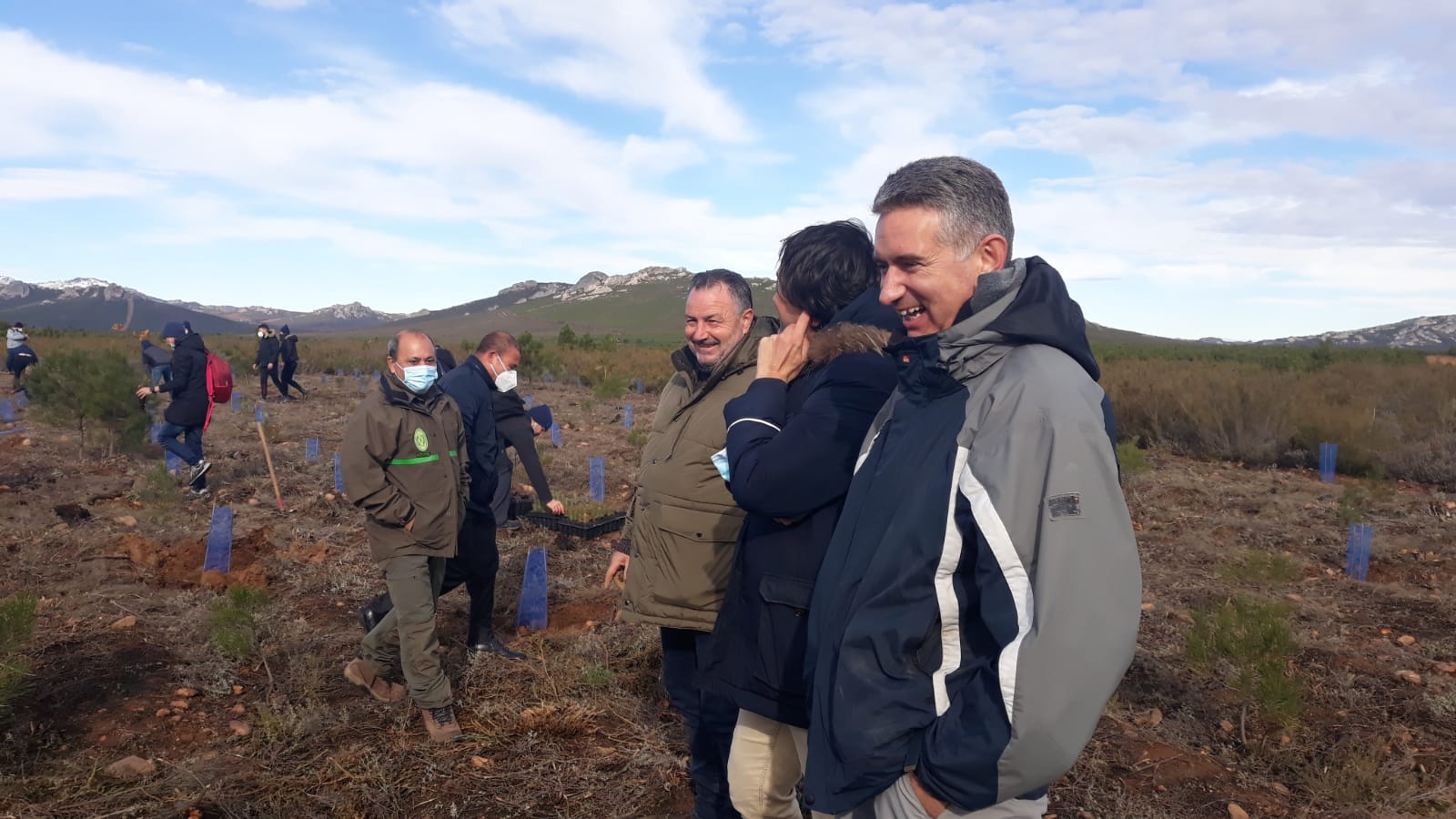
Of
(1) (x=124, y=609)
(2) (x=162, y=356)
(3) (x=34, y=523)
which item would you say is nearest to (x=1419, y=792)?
(1) (x=124, y=609)

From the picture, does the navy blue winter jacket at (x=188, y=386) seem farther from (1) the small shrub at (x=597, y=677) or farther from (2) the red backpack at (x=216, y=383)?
(1) the small shrub at (x=597, y=677)

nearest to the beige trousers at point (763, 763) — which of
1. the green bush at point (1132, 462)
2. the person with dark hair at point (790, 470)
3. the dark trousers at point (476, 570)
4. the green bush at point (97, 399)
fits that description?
the person with dark hair at point (790, 470)

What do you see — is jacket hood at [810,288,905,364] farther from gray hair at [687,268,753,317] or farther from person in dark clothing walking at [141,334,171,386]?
person in dark clothing walking at [141,334,171,386]

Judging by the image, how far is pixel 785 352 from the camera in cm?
196

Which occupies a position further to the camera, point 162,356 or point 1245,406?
point 1245,406

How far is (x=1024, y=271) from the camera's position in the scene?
56.7 inches

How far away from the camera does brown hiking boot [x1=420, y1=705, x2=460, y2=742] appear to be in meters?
3.66

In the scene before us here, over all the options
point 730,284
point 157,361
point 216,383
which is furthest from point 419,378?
point 157,361

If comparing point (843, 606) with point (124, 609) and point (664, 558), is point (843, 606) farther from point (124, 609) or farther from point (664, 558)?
point (124, 609)

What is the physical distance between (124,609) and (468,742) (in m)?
2.88

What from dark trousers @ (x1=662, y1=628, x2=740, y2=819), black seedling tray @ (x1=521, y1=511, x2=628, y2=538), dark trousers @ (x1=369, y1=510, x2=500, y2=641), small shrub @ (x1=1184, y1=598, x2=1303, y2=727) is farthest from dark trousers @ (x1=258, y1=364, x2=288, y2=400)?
small shrub @ (x1=1184, y1=598, x2=1303, y2=727)

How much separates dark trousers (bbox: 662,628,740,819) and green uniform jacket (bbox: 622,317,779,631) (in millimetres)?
160

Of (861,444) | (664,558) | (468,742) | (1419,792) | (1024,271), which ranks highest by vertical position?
(1024,271)

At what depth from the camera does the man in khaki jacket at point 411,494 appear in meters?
3.59
